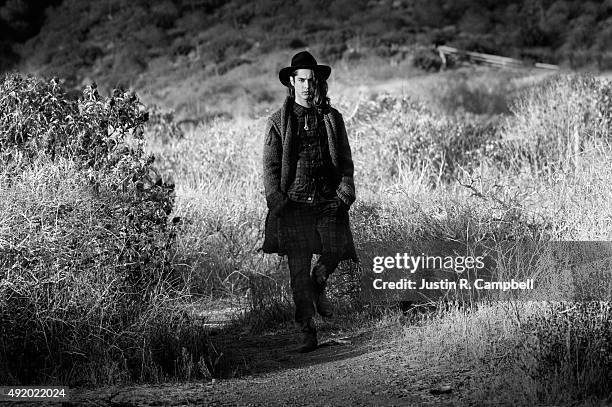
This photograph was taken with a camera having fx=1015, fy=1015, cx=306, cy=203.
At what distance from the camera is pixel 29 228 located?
6.96 meters

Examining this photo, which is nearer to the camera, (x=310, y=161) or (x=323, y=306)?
(x=310, y=161)

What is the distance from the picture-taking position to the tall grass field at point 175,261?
624 centimetres

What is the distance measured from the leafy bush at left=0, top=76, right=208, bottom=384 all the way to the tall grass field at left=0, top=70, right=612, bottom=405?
1 cm

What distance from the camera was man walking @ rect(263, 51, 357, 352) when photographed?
6.87 m

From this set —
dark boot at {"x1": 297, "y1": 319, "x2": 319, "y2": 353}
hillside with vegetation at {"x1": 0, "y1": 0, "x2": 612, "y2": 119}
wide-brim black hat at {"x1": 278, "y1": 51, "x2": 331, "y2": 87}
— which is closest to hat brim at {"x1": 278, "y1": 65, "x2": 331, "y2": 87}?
wide-brim black hat at {"x1": 278, "y1": 51, "x2": 331, "y2": 87}

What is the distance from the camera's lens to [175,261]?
Result: 9.68 metres

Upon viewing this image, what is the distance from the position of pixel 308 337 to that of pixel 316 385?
96 centimetres

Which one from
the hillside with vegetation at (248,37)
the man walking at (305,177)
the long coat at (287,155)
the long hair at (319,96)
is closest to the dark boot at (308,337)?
the man walking at (305,177)

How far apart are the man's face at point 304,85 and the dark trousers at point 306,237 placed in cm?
72

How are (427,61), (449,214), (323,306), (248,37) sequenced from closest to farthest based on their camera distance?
(323,306)
(449,214)
(427,61)
(248,37)

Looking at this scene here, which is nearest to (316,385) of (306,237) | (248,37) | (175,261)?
(306,237)

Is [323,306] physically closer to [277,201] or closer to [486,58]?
[277,201]

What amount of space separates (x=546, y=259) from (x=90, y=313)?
3.48 meters

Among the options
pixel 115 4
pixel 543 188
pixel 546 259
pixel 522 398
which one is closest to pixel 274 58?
pixel 115 4
